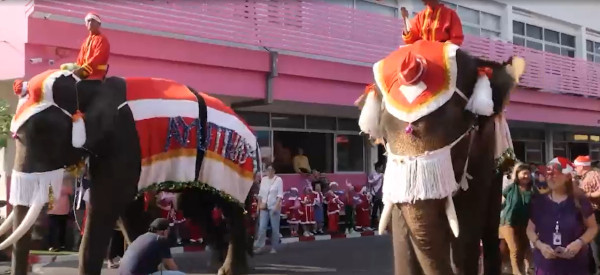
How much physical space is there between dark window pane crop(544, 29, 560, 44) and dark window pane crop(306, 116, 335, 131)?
10.1m

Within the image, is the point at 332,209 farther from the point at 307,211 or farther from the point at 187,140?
the point at 187,140

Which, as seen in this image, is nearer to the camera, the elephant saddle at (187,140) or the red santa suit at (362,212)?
the elephant saddle at (187,140)

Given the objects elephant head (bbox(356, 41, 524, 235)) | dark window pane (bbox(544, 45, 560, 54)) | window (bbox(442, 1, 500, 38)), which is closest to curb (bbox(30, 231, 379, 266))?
elephant head (bbox(356, 41, 524, 235))

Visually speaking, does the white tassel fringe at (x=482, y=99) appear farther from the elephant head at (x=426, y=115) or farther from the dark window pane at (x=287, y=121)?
the dark window pane at (x=287, y=121)

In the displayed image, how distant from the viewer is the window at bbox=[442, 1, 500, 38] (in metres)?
20.8

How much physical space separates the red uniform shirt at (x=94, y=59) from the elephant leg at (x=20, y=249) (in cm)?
125

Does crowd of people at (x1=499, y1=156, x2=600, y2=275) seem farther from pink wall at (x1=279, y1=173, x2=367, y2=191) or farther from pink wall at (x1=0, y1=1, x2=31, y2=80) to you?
pink wall at (x1=279, y1=173, x2=367, y2=191)

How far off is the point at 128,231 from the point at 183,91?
153cm

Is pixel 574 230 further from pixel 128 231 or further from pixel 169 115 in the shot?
pixel 128 231

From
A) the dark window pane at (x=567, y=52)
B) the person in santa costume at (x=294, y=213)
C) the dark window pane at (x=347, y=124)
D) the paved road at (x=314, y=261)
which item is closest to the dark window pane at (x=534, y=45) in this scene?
the dark window pane at (x=567, y=52)

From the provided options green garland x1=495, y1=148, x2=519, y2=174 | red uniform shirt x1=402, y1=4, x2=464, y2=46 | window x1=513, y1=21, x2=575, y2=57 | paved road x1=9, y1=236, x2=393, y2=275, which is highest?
window x1=513, y1=21, x2=575, y2=57

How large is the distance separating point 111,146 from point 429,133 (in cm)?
318

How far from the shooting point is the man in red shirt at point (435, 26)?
451 cm

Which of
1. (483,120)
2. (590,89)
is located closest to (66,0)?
(483,120)
